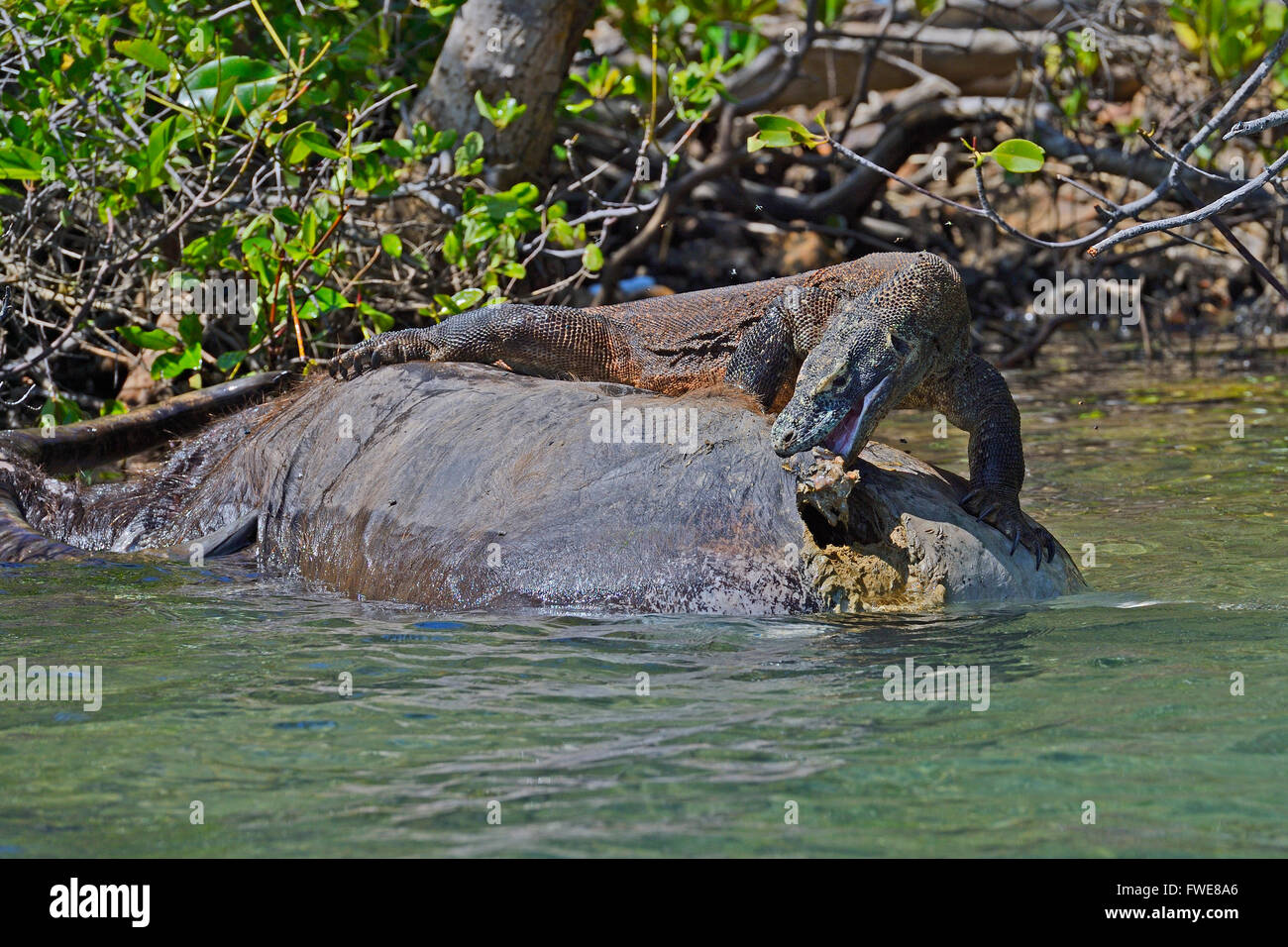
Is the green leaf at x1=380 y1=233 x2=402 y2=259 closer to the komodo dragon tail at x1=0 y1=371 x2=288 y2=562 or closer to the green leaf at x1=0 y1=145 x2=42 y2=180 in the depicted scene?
the komodo dragon tail at x1=0 y1=371 x2=288 y2=562

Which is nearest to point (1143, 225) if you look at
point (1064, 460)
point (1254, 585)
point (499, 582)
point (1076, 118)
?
point (1254, 585)

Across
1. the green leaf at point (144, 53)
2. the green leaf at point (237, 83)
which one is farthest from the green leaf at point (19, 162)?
the green leaf at point (237, 83)

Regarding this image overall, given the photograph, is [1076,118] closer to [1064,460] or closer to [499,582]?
[1064,460]

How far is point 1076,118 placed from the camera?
11.3 m

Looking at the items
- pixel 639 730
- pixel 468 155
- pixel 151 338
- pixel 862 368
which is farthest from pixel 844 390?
pixel 468 155

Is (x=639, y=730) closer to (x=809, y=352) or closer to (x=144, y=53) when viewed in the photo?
(x=809, y=352)

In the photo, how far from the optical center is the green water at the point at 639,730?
2.62m

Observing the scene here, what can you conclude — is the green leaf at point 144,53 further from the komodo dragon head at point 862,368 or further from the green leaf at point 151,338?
the komodo dragon head at point 862,368

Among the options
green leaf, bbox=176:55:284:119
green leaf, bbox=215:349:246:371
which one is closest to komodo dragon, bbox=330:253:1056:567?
green leaf, bbox=215:349:246:371

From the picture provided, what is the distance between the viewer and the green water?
2621 mm

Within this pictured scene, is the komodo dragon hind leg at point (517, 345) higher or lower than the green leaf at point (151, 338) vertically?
lower

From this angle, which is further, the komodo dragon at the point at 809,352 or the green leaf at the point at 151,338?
the green leaf at the point at 151,338

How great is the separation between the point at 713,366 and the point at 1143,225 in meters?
2.22
